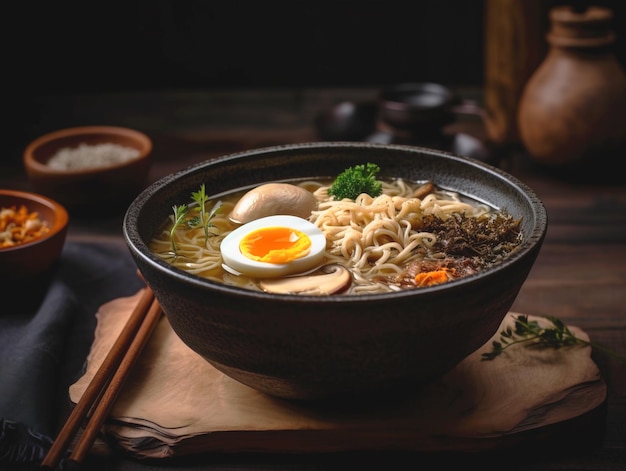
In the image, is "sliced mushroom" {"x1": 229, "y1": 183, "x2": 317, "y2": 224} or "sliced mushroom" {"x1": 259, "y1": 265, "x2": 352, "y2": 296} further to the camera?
"sliced mushroom" {"x1": 229, "y1": 183, "x2": 317, "y2": 224}

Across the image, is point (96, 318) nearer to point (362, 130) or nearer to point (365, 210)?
point (365, 210)

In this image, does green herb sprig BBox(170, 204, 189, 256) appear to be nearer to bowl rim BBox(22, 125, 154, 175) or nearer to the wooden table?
the wooden table

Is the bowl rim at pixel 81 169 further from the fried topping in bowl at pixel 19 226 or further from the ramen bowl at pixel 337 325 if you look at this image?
the ramen bowl at pixel 337 325

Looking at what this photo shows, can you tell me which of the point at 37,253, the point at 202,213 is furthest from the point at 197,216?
the point at 37,253

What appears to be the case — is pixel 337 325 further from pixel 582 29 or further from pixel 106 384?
pixel 582 29

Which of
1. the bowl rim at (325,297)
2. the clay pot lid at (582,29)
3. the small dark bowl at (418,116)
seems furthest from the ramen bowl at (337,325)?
the clay pot lid at (582,29)

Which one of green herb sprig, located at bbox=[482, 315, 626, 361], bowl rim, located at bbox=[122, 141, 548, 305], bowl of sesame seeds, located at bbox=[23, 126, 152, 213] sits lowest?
bowl of sesame seeds, located at bbox=[23, 126, 152, 213]

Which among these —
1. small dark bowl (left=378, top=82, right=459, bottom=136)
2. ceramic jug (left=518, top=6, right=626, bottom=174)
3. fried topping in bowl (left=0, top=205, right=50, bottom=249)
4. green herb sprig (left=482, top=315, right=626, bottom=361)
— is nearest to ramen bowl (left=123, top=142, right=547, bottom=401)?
green herb sprig (left=482, top=315, right=626, bottom=361)
